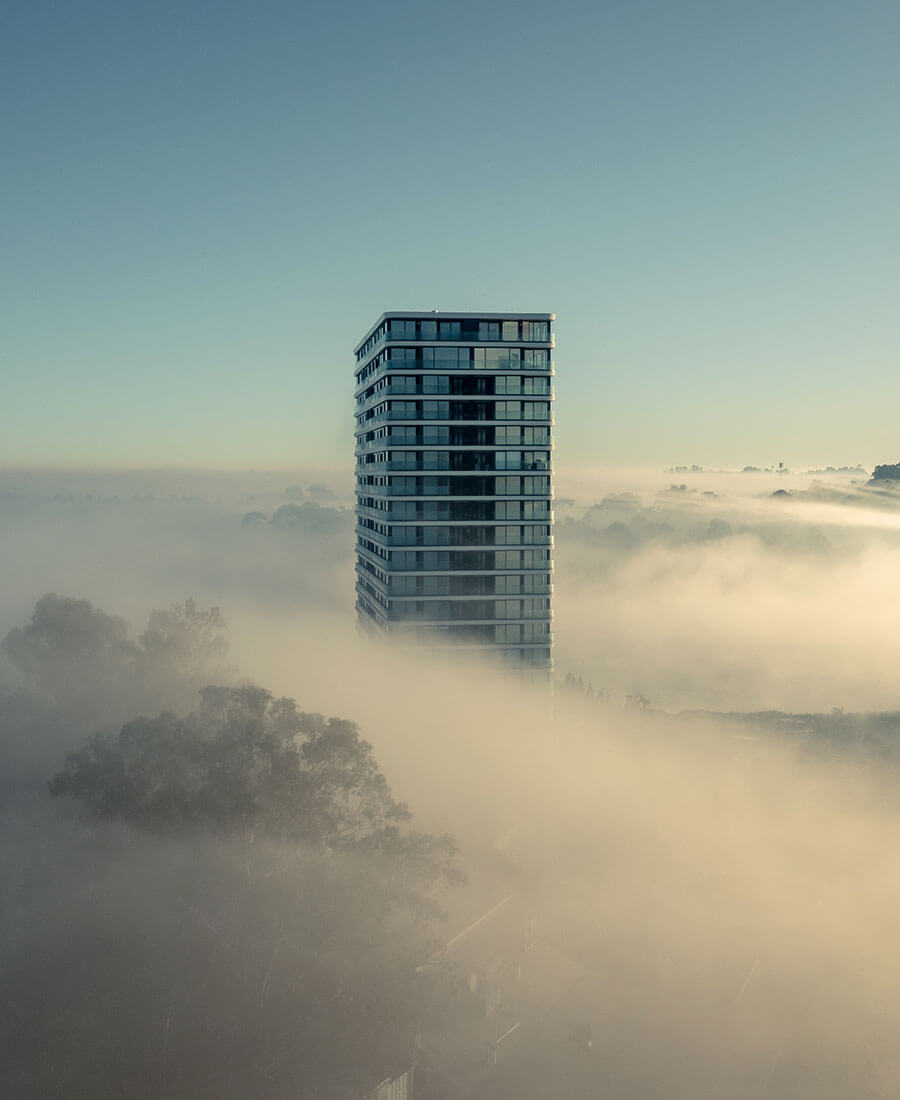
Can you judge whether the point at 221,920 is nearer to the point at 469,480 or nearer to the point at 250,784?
the point at 250,784

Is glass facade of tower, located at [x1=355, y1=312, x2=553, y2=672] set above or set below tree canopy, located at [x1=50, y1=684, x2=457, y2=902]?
above

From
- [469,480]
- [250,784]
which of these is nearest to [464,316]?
[469,480]

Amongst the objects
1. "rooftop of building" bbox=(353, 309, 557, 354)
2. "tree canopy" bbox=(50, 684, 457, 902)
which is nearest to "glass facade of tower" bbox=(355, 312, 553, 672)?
"rooftop of building" bbox=(353, 309, 557, 354)

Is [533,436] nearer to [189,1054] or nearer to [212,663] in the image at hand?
[212,663]

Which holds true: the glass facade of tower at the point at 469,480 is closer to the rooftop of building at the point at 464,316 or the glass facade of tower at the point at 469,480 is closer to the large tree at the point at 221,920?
the rooftop of building at the point at 464,316

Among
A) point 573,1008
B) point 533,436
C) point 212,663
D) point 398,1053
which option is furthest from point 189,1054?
point 533,436

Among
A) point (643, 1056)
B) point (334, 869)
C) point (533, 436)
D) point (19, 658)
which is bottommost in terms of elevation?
point (643, 1056)

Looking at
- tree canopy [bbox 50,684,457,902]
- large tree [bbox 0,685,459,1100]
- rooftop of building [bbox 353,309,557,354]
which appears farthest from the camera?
rooftop of building [bbox 353,309,557,354]

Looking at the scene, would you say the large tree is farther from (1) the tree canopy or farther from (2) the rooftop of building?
(2) the rooftop of building

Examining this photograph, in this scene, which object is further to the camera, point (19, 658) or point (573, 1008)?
point (19, 658)

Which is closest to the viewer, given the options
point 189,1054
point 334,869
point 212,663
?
point 189,1054
